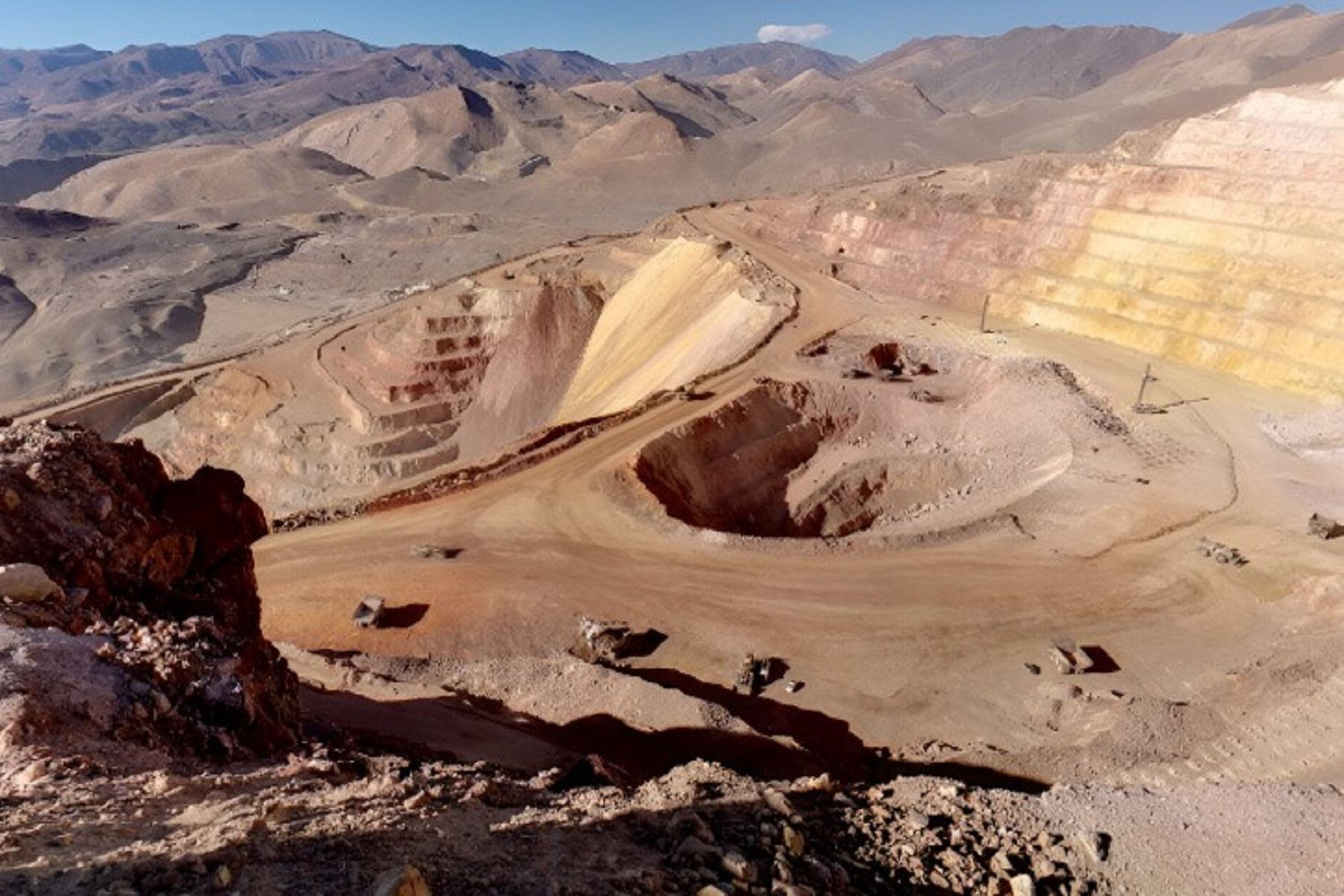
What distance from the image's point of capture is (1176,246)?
1339 inches

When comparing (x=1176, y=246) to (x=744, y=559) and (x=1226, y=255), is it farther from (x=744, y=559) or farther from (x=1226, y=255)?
(x=744, y=559)

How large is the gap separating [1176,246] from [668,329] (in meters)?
21.2

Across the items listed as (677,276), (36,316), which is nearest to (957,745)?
(677,276)

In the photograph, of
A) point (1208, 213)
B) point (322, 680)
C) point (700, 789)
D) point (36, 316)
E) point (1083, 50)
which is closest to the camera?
point (700, 789)

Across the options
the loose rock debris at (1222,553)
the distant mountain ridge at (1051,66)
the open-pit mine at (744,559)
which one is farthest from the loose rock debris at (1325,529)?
the distant mountain ridge at (1051,66)

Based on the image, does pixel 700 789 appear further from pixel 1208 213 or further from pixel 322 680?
pixel 1208 213

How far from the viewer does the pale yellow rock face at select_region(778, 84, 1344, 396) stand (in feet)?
96.6

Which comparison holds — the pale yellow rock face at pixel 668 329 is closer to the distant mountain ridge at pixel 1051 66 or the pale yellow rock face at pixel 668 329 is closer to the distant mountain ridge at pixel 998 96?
the distant mountain ridge at pixel 998 96

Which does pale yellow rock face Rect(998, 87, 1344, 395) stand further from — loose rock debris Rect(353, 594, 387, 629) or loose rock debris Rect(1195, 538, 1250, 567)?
loose rock debris Rect(353, 594, 387, 629)

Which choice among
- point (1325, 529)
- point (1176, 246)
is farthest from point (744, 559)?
point (1176, 246)

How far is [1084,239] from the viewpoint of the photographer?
122 feet

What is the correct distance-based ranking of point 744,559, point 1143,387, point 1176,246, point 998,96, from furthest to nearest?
point 998,96, point 1176,246, point 1143,387, point 744,559

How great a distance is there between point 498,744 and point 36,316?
254ft

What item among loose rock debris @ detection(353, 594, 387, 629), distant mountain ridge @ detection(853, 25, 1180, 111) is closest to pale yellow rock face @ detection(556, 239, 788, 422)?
loose rock debris @ detection(353, 594, 387, 629)
